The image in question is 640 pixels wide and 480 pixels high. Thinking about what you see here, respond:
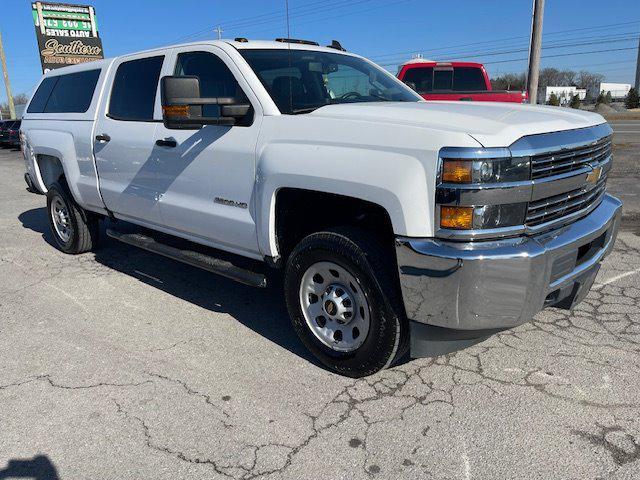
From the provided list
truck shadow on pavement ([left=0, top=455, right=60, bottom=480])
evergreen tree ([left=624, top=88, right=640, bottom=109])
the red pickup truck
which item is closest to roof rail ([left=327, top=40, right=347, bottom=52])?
truck shadow on pavement ([left=0, top=455, right=60, bottom=480])

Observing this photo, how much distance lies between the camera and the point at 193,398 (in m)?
3.06

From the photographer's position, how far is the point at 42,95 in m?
6.36

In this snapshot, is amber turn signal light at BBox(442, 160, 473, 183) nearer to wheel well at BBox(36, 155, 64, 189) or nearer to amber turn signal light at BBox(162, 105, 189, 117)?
amber turn signal light at BBox(162, 105, 189, 117)

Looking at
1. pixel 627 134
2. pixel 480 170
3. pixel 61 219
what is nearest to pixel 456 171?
pixel 480 170

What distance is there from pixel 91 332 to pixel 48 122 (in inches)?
122

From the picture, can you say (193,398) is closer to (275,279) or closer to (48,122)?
(275,279)

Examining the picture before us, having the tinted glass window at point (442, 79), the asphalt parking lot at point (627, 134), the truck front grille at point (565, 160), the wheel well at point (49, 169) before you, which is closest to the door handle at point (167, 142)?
the wheel well at point (49, 169)

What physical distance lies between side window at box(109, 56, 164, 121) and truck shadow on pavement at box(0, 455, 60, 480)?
9.01 feet

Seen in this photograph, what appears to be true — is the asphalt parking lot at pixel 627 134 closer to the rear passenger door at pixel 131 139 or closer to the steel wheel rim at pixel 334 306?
the rear passenger door at pixel 131 139

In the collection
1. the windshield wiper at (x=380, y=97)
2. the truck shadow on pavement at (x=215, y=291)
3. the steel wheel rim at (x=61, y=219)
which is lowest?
the truck shadow on pavement at (x=215, y=291)

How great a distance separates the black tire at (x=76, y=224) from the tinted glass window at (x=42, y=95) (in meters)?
1.03

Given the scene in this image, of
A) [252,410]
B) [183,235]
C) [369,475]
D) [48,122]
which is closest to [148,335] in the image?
[183,235]

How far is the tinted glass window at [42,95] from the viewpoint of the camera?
621 centimetres

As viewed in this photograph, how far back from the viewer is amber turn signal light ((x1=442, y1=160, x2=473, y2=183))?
8.09 ft
